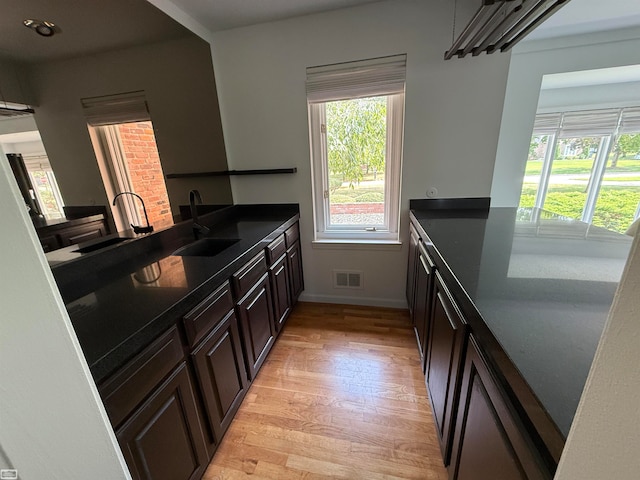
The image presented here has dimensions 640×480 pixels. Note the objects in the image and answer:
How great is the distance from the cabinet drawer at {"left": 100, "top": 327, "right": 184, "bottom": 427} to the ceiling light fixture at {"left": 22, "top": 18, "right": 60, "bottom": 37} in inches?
54.3

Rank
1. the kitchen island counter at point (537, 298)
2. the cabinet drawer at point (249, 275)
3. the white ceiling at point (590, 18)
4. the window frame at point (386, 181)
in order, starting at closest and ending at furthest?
the kitchen island counter at point (537, 298), the cabinet drawer at point (249, 275), the white ceiling at point (590, 18), the window frame at point (386, 181)

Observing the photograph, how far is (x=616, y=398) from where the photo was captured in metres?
0.30

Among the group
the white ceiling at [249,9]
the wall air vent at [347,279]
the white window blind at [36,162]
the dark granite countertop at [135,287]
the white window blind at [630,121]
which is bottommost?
the wall air vent at [347,279]

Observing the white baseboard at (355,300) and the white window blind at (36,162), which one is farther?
the white baseboard at (355,300)

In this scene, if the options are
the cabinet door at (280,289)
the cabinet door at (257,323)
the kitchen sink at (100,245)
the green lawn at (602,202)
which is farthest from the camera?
the green lawn at (602,202)

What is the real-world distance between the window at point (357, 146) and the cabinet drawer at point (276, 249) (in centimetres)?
52

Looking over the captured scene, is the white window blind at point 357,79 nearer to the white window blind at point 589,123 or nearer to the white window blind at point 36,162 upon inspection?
the white window blind at point 36,162

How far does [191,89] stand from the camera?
198 centimetres

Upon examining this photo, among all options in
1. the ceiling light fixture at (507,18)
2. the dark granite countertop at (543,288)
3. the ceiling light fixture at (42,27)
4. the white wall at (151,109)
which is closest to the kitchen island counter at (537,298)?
the dark granite countertop at (543,288)

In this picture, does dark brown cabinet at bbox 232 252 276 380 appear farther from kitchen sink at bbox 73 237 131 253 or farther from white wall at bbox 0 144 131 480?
white wall at bbox 0 144 131 480

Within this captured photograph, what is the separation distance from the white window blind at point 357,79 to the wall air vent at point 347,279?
1.54 meters

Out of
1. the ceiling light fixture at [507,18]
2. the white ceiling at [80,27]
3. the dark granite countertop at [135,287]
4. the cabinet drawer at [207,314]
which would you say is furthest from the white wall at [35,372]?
the ceiling light fixture at [507,18]

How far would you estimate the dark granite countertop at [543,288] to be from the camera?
54 centimetres

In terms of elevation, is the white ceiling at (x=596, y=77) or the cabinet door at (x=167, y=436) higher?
the white ceiling at (x=596, y=77)
